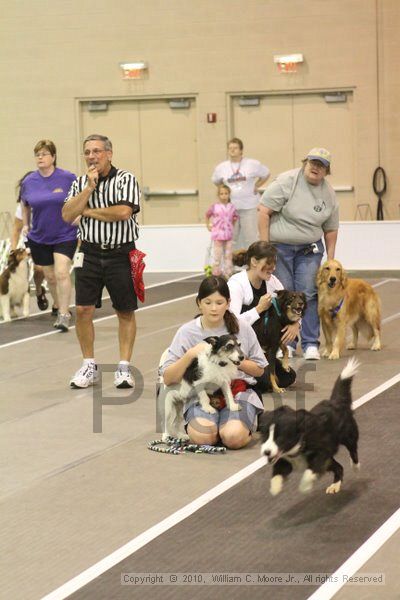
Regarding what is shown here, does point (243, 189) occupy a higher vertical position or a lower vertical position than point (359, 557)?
higher

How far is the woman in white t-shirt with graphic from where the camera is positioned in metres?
14.4

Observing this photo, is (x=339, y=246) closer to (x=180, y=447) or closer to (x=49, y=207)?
(x=49, y=207)

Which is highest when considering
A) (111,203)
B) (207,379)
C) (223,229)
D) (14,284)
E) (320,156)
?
(320,156)

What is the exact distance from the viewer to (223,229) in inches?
561

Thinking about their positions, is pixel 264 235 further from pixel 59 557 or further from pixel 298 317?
pixel 59 557

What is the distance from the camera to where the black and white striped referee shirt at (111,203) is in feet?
24.2

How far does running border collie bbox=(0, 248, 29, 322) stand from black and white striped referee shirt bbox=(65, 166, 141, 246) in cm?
392

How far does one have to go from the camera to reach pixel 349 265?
51.4 feet

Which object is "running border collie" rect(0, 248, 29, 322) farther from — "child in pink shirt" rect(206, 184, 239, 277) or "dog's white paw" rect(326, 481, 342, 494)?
"dog's white paw" rect(326, 481, 342, 494)

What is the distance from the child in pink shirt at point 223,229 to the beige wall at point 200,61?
398 centimetres

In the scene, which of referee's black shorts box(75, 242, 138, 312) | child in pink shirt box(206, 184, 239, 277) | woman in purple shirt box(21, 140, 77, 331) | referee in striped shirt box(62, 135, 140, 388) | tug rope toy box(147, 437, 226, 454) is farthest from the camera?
child in pink shirt box(206, 184, 239, 277)

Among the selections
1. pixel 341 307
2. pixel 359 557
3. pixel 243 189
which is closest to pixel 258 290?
pixel 341 307

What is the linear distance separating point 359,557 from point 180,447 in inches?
69.7

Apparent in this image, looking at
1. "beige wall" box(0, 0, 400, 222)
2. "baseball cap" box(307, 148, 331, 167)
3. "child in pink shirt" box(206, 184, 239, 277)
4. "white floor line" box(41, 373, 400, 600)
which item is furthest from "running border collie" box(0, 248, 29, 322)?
"beige wall" box(0, 0, 400, 222)
